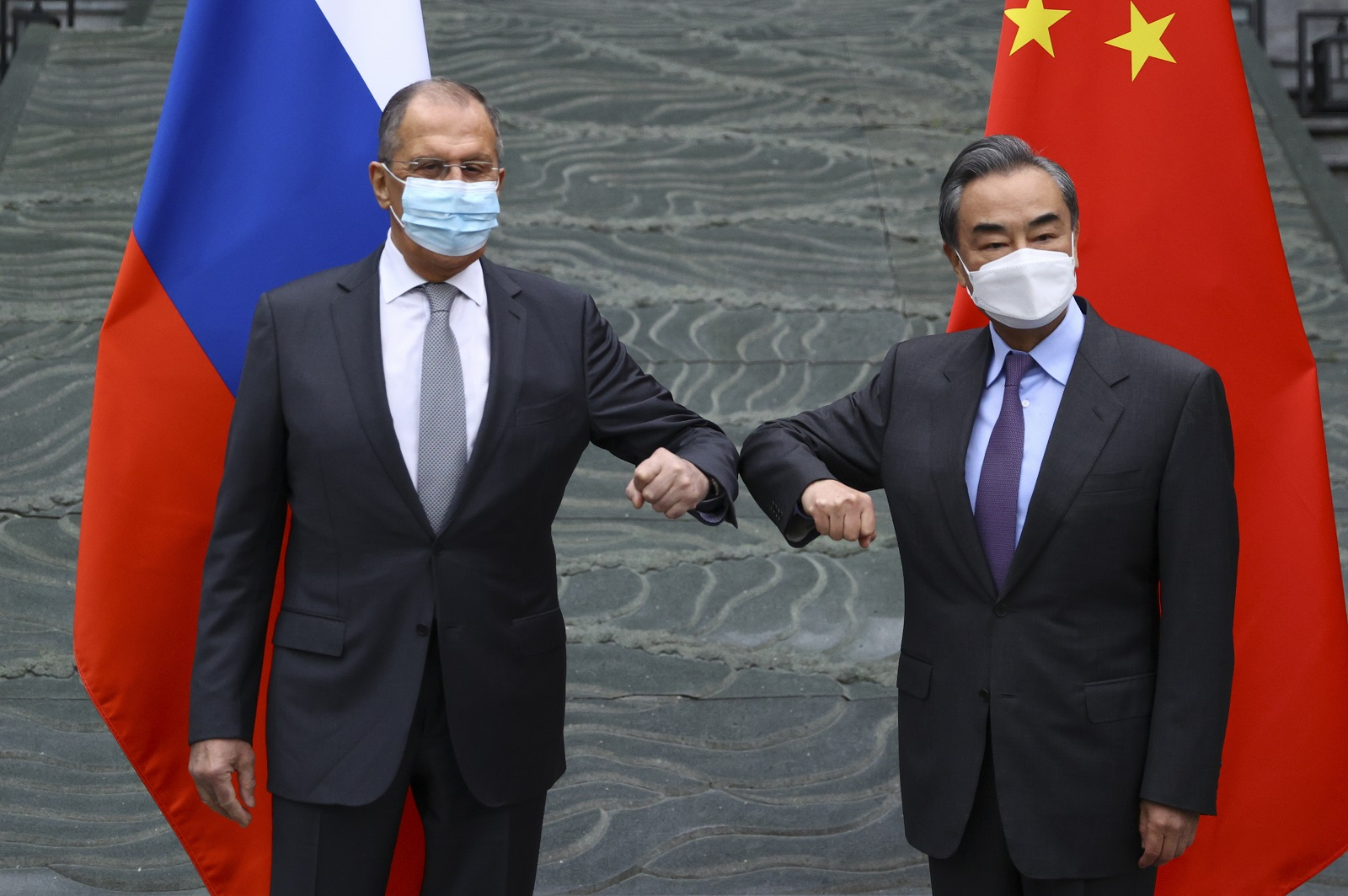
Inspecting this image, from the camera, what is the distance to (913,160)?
23.3 ft

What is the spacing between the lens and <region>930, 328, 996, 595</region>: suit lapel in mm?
2086

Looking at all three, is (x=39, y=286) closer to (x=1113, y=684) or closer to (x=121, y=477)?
(x=121, y=477)

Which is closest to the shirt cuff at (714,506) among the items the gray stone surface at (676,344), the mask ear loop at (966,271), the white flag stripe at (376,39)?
the mask ear loop at (966,271)

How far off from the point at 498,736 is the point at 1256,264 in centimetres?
Answer: 163

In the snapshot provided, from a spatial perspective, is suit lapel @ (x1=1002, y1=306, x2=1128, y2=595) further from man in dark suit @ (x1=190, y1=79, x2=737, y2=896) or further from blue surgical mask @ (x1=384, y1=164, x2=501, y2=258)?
blue surgical mask @ (x1=384, y1=164, x2=501, y2=258)

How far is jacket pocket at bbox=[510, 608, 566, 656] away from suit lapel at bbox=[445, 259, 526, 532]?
0.20 m

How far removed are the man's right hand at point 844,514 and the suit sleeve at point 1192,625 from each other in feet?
1.39

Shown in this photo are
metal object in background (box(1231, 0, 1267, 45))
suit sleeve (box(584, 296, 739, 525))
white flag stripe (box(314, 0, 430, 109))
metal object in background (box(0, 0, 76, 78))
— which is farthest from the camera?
metal object in background (box(1231, 0, 1267, 45))

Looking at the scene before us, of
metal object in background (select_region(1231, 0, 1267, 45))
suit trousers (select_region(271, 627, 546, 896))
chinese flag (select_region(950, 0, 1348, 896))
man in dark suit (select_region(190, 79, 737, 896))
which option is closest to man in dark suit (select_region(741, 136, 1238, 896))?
man in dark suit (select_region(190, 79, 737, 896))

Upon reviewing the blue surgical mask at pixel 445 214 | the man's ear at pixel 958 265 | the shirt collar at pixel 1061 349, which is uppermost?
the blue surgical mask at pixel 445 214

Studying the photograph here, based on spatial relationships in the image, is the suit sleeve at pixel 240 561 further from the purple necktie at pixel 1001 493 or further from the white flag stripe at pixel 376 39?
the purple necktie at pixel 1001 493

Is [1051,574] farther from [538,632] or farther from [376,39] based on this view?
[376,39]

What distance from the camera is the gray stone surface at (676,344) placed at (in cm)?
370

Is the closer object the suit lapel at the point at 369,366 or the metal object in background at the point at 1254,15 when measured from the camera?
the suit lapel at the point at 369,366
